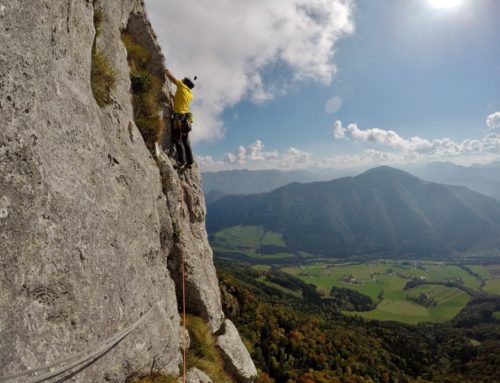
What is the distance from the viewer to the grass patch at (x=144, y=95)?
40.1 ft

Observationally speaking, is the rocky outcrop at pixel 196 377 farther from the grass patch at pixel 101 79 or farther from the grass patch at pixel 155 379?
the grass patch at pixel 101 79

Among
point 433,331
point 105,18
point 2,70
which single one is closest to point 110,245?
point 2,70

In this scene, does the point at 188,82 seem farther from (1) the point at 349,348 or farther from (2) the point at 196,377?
(1) the point at 349,348

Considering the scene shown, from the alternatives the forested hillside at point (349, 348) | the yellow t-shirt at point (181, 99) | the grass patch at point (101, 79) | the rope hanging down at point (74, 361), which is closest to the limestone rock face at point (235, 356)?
the rope hanging down at point (74, 361)

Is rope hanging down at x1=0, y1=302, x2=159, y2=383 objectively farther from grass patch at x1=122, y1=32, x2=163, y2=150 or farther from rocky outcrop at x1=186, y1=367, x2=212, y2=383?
grass patch at x1=122, y1=32, x2=163, y2=150

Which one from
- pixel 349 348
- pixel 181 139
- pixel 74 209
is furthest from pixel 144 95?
pixel 349 348

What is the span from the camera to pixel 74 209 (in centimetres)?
594

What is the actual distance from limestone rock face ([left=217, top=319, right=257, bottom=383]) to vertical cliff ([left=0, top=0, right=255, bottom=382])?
3.98m

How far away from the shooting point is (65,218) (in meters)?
5.63

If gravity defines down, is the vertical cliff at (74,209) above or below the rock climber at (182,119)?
below

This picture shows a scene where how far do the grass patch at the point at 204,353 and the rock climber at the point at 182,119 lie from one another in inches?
282

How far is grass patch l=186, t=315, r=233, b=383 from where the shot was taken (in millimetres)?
11509

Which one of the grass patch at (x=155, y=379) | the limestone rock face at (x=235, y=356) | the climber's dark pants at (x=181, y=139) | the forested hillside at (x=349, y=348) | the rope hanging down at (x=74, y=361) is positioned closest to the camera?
the rope hanging down at (x=74, y=361)

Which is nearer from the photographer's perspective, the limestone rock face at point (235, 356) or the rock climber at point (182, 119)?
the limestone rock face at point (235, 356)
